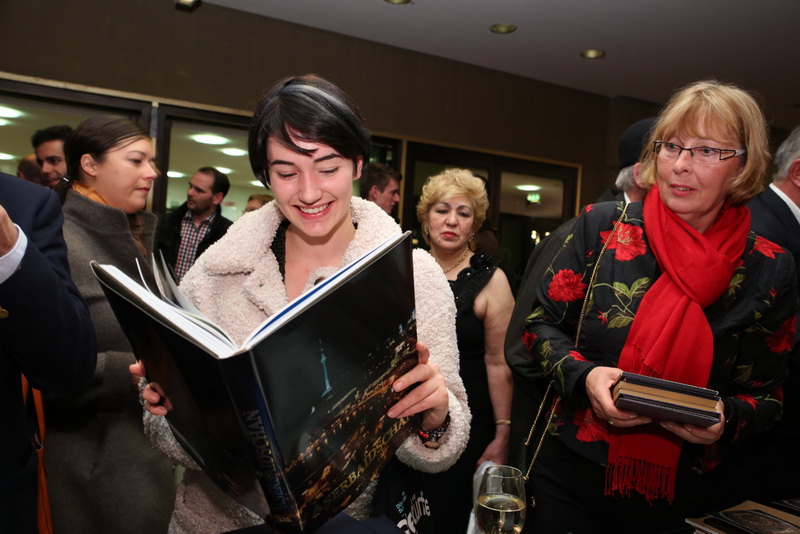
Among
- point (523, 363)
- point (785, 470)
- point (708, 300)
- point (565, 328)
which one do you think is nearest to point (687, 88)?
point (708, 300)

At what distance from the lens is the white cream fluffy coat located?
1.11m

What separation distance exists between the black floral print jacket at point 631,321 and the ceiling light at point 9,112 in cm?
406

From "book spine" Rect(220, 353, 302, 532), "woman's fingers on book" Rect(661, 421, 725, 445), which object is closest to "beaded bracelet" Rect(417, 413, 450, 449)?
"book spine" Rect(220, 353, 302, 532)

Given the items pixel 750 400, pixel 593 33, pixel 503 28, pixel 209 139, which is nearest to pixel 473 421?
pixel 750 400

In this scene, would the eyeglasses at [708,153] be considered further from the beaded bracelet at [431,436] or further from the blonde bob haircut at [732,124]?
the beaded bracelet at [431,436]

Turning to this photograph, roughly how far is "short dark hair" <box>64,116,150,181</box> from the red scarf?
5.77 ft

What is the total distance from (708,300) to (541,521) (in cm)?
64

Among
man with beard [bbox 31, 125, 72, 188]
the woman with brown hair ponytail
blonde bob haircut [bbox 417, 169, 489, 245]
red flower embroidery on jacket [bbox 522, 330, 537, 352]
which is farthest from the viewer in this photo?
man with beard [bbox 31, 125, 72, 188]

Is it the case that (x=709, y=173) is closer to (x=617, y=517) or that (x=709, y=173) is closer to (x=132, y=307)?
(x=617, y=517)

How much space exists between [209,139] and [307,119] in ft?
13.5

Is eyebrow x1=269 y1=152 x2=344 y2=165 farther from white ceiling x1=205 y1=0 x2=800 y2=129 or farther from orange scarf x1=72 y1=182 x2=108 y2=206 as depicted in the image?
white ceiling x1=205 y1=0 x2=800 y2=129

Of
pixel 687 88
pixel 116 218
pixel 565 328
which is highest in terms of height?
pixel 687 88

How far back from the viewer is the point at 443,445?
3.34 feet

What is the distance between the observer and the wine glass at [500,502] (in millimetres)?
857
